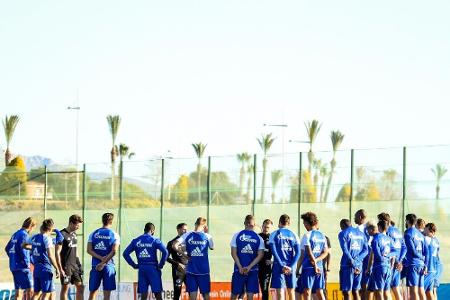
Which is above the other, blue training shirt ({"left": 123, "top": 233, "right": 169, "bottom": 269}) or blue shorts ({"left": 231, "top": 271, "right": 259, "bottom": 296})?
blue training shirt ({"left": 123, "top": 233, "right": 169, "bottom": 269})

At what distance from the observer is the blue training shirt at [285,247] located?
2212 cm

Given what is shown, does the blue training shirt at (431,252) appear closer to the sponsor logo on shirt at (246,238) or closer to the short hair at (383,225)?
the short hair at (383,225)

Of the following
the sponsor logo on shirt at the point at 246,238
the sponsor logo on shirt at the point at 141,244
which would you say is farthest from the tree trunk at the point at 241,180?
the sponsor logo on shirt at the point at 246,238

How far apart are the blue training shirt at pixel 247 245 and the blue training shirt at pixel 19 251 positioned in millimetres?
5307

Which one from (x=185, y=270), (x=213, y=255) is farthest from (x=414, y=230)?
(x=213, y=255)

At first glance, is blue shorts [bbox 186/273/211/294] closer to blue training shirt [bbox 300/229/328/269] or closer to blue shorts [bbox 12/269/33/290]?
blue training shirt [bbox 300/229/328/269]

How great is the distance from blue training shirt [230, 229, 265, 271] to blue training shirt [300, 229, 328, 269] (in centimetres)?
93

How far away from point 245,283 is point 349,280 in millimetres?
2161

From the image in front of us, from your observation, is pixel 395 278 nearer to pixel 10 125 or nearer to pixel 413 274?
pixel 413 274

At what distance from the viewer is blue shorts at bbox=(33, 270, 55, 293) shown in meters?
24.1

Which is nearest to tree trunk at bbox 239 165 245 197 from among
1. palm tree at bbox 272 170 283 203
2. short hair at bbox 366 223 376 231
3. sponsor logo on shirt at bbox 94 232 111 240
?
palm tree at bbox 272 170 283 203

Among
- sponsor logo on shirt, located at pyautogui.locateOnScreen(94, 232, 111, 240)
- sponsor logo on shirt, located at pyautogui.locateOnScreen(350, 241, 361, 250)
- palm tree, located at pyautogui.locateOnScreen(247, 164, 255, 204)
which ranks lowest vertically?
sponsor logo on shirt, located at pyautogui.locateOnScreen(350, 241, 361, 250)

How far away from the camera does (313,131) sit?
85375 millimetres

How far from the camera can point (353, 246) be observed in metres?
23.0
